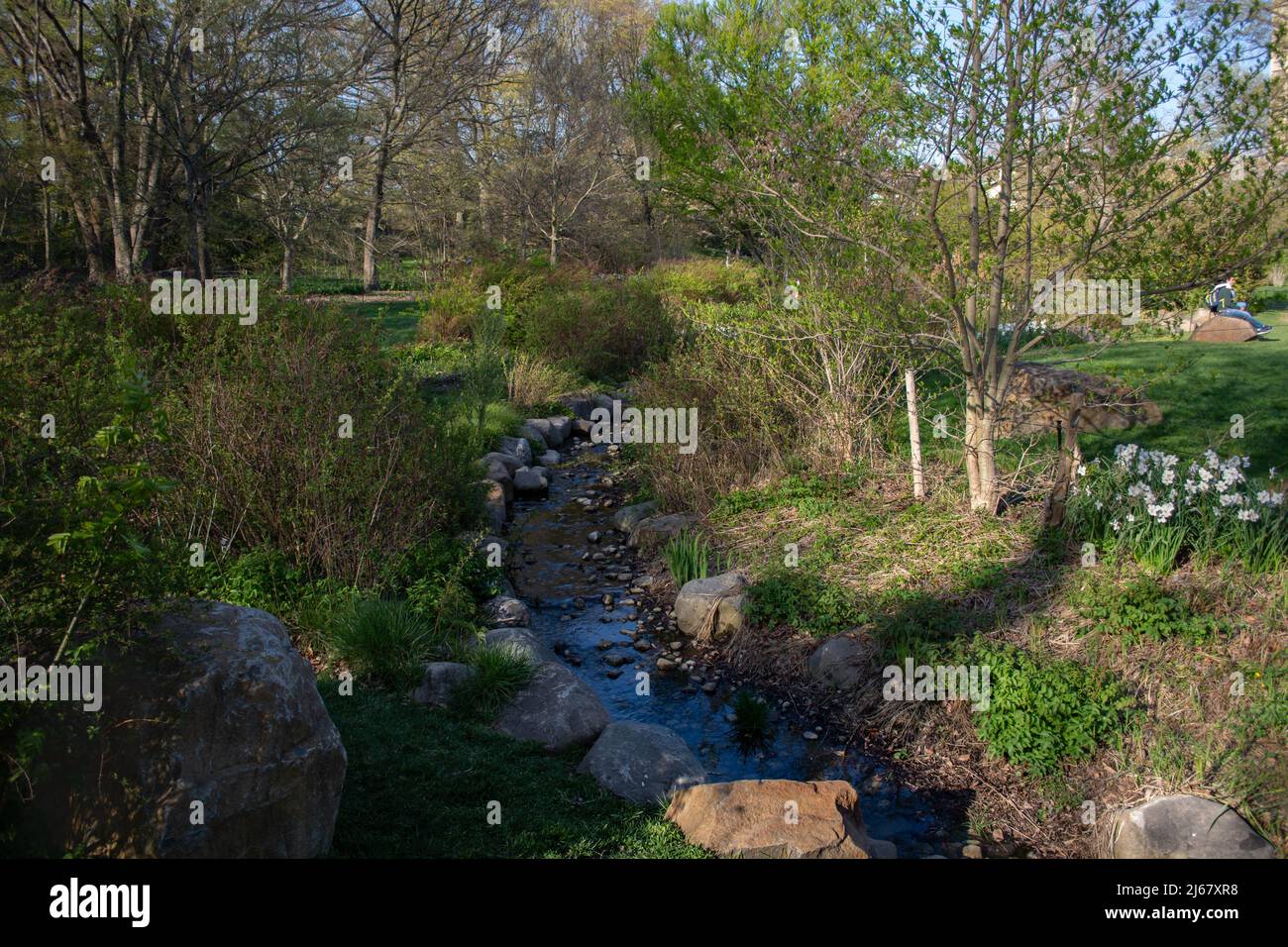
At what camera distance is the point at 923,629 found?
6.39m

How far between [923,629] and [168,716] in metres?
4.91

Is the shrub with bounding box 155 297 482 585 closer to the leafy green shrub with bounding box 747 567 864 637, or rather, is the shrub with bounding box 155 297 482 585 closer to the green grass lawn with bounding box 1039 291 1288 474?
the leafy green shrub with bounding box 747 567 864 637

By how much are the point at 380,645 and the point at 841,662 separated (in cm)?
339

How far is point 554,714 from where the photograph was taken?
5867mm

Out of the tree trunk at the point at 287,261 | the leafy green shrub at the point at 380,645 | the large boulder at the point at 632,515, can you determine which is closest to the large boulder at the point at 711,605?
the large boulder at the point at 632,515

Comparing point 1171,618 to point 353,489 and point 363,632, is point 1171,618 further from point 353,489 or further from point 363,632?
point 353,489

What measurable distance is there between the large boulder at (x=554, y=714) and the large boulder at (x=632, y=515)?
413cm

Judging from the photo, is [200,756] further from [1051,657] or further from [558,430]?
[558,430]

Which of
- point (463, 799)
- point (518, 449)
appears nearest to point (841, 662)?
point (463, 799)

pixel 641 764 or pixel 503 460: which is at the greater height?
pixel 503 460

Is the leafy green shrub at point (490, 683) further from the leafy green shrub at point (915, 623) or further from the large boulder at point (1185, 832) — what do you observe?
the large boulder at point (1185, 832)

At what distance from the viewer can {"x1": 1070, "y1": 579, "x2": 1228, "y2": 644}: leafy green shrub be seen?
5559 mm

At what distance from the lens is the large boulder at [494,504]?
9.67 meters
